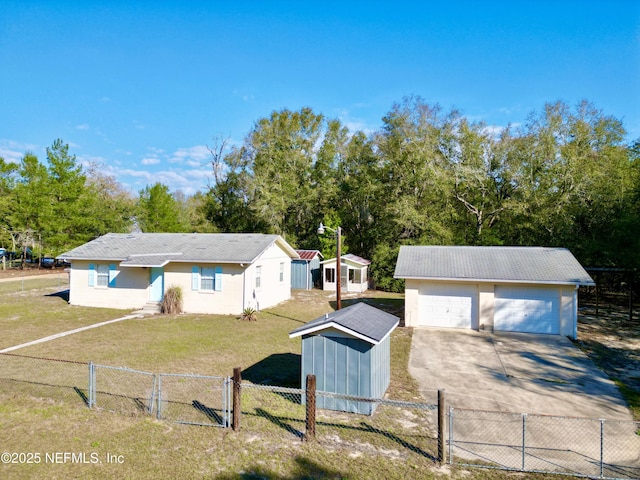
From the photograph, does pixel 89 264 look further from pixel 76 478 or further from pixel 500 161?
pixel 500 161

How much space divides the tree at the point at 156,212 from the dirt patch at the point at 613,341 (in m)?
39.5

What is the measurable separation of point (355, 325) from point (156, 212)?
133 feet

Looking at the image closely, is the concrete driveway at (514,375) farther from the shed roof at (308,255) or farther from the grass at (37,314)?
the shed roof at (308,255)

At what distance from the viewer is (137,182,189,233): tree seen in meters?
44.4

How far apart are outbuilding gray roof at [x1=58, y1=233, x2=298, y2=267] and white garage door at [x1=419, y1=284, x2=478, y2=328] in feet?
28.0

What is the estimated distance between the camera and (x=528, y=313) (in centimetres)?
1725

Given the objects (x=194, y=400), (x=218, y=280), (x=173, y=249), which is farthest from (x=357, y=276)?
(x=194, y=400)

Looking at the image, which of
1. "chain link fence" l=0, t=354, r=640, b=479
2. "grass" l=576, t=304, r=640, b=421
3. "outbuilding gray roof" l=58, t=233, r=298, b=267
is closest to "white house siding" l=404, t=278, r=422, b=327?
"grass" l=576, t=304, r=640, b=421

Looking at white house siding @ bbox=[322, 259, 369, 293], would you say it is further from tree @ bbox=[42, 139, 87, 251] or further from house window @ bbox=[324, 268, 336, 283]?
tree @ bbox=[42, 139, 87, 251]

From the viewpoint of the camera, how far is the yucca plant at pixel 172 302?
2014cm

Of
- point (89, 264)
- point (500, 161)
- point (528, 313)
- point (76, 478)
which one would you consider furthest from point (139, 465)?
point (500, 161)

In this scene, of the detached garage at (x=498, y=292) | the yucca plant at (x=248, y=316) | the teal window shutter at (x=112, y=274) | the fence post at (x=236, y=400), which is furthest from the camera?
the teal window shutter at (x=112, y=274)

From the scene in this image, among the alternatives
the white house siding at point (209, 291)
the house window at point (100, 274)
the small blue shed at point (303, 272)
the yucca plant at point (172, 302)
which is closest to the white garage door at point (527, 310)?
the white house siding at point (209, 291)

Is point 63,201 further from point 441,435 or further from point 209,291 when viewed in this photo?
point 441,435
